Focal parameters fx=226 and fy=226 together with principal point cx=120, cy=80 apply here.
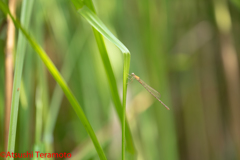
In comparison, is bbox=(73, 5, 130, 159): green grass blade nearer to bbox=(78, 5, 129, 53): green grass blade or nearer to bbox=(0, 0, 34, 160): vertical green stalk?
bbox=(78, 5, 129, 53): green grass blade

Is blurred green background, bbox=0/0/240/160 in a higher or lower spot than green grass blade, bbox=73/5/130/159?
higher

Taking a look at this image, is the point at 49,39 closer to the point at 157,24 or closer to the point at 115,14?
the point at 115,14

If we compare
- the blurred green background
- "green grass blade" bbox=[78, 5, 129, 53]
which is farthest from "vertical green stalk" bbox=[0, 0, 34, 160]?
the blurred green background

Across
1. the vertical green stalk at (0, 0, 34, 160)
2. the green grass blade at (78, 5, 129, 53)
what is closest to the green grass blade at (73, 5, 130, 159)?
the green grass blade at (78, 5, 129, 53)

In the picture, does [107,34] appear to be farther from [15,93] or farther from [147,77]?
[147,77]

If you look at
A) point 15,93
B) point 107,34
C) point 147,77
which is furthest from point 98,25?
point 147,77

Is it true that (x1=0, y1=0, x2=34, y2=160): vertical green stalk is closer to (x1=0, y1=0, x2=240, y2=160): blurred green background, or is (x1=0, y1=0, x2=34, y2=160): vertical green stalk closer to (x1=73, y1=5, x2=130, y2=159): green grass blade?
(x1=73, y1=5, x2=130, y2=159): green grass blade

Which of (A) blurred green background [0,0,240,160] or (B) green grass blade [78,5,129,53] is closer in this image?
(B) green grass blade [78,5,129,53]

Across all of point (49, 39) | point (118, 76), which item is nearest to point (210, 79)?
point (118, 76)

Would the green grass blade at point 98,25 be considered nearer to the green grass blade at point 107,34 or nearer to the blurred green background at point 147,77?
the green grass blade at point 107,34

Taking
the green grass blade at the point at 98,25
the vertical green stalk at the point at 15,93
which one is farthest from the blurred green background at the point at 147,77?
the green grass blade at the point at 98,25
